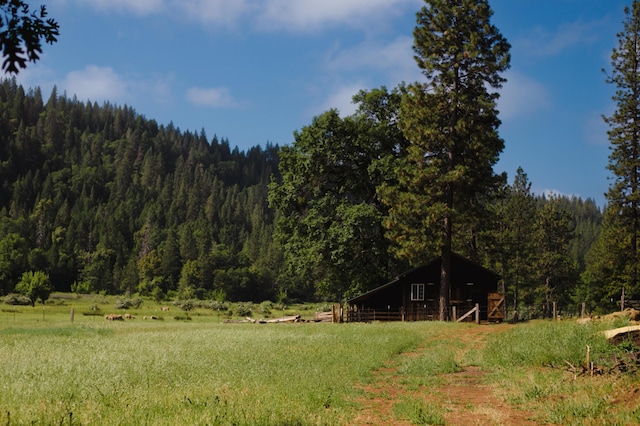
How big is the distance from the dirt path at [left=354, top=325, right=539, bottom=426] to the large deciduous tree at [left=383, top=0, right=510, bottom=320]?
21626 millimetres

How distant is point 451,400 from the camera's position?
13414mm

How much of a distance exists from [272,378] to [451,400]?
4901 mm

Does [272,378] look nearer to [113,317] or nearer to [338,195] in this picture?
[338,195]

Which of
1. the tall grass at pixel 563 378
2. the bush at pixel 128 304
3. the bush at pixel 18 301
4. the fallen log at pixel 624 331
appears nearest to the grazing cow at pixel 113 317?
the bush at pixel 128 304

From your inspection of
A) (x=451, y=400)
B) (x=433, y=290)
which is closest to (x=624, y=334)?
(x=451, y=400)

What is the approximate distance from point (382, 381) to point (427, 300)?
29.9 meters

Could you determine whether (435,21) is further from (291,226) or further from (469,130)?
(291,226)

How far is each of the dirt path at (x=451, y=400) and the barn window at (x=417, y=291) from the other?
87.9ft

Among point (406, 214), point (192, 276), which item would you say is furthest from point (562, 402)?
point (192, 276)

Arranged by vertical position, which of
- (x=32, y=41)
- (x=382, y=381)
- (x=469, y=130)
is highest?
(x=469, y=130)

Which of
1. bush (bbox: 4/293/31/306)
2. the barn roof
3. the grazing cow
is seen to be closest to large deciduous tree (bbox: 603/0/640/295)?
the barn roof

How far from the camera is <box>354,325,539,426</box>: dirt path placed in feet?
37.7

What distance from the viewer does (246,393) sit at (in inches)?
479

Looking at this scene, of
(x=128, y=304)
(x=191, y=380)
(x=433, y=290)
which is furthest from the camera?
(x=128, y=304)
